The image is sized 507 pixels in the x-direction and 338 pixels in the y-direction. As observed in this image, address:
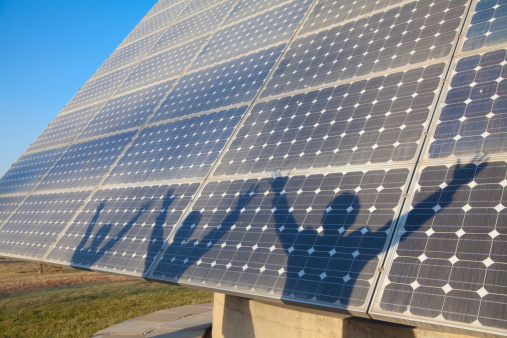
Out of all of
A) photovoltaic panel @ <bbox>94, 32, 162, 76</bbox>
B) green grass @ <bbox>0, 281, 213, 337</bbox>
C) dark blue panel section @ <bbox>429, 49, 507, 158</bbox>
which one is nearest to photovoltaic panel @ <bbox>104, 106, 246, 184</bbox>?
dark blue panel section @ <bbox>429, 49, 507, 158</bbox>

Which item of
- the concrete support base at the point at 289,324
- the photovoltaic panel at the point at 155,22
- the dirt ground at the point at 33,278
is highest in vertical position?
the photovoltaic panel at the point at 155,22

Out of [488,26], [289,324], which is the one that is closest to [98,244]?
[289,324]

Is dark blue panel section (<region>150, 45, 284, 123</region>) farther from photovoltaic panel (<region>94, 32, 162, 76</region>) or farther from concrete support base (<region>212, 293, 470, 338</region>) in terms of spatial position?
photovoltaic panel (<region>94, 32, 162, 76</region>)

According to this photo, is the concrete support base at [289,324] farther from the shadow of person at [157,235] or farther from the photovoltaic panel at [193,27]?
the photovoltaic panel at [193,27]

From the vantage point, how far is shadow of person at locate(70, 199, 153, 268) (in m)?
9.20

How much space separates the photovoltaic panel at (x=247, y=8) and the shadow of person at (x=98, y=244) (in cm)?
861

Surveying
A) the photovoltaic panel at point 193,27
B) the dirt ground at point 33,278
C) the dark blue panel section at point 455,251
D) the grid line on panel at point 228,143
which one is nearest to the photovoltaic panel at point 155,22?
the photovoltaic panel at point 193,27

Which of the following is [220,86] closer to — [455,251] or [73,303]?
[455,251]

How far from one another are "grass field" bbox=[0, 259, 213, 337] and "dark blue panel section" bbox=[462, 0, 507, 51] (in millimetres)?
10390

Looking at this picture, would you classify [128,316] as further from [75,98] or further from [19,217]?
[75,98]

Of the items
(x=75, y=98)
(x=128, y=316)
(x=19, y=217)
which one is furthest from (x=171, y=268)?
(x=75, y=98)

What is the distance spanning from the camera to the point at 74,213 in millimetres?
11555

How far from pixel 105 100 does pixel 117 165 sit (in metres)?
7.18

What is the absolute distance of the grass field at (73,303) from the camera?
1497 cm
